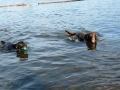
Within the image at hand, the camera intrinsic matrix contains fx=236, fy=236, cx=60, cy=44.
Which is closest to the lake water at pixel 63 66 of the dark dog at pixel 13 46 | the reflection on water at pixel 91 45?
the reflection on water at pixel 91 45

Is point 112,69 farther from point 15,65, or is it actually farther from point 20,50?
point 20,50

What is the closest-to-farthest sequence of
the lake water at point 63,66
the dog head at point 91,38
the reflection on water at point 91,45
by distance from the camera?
1. the lake water at point 63,66
2. the reflection on water at point 91,45
3. the dog head at point 91,38

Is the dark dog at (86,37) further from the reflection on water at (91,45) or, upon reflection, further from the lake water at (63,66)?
the lake water at (63,66)

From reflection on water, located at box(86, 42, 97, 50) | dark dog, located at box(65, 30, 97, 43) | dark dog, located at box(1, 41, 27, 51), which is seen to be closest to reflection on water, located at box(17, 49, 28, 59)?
dark dog, located at box(1, 41, 27, 51)

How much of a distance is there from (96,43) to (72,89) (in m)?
5.10

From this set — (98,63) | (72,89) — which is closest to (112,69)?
(98,63)

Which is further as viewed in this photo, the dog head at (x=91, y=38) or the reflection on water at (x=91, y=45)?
the dog head at (x=91, y=38)

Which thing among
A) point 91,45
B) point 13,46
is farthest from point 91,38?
point 13,46

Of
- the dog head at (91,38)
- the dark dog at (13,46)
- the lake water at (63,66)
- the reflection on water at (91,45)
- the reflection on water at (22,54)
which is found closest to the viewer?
the lake water at (63,66)

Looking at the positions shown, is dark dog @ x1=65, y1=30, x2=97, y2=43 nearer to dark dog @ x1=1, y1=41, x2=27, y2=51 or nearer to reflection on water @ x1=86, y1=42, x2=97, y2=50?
reflection on water @ x1=86, y1=42, x2=97, y2=50

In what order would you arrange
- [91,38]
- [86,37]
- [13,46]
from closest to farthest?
[13,46] < [91,38] < [86,37]

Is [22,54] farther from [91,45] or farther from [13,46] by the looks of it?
[91,45]

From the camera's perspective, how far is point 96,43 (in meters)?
10.9

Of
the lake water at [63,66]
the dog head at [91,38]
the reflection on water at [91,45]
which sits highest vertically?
the dog head at [91,38]
